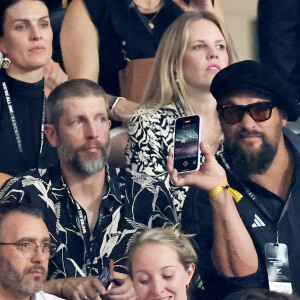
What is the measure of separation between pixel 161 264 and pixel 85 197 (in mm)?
508

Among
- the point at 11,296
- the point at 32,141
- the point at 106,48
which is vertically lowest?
the point at 11,296

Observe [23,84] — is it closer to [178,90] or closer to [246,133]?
[178,90]

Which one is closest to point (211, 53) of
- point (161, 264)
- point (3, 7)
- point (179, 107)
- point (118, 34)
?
point (179, 107)

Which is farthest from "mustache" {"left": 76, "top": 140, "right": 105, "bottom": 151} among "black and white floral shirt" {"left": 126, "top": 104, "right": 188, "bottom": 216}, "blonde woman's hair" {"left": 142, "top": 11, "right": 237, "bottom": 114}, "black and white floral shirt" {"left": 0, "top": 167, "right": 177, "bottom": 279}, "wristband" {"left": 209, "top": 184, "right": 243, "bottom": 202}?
"wristband" {"left": 209, "top": 184, "right": 243, "bottom": 202}

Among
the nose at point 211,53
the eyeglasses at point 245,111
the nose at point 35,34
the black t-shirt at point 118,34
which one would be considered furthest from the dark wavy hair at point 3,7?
the eyeglasses at point 245,111

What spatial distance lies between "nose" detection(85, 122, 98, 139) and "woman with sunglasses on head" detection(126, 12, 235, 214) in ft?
0.91

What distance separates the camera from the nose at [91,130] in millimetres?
5273

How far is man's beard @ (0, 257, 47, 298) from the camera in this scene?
4.79m

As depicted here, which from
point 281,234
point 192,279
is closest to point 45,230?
point 192,279

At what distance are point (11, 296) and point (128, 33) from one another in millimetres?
1549

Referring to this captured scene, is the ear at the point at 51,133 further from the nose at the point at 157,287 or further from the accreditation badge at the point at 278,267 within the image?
the accreditation badge at the point at 278,267

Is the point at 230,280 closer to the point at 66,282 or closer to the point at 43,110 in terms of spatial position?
the point at 66,282

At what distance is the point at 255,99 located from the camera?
17.6 feet

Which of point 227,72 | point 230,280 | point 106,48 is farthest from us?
point 106,48
